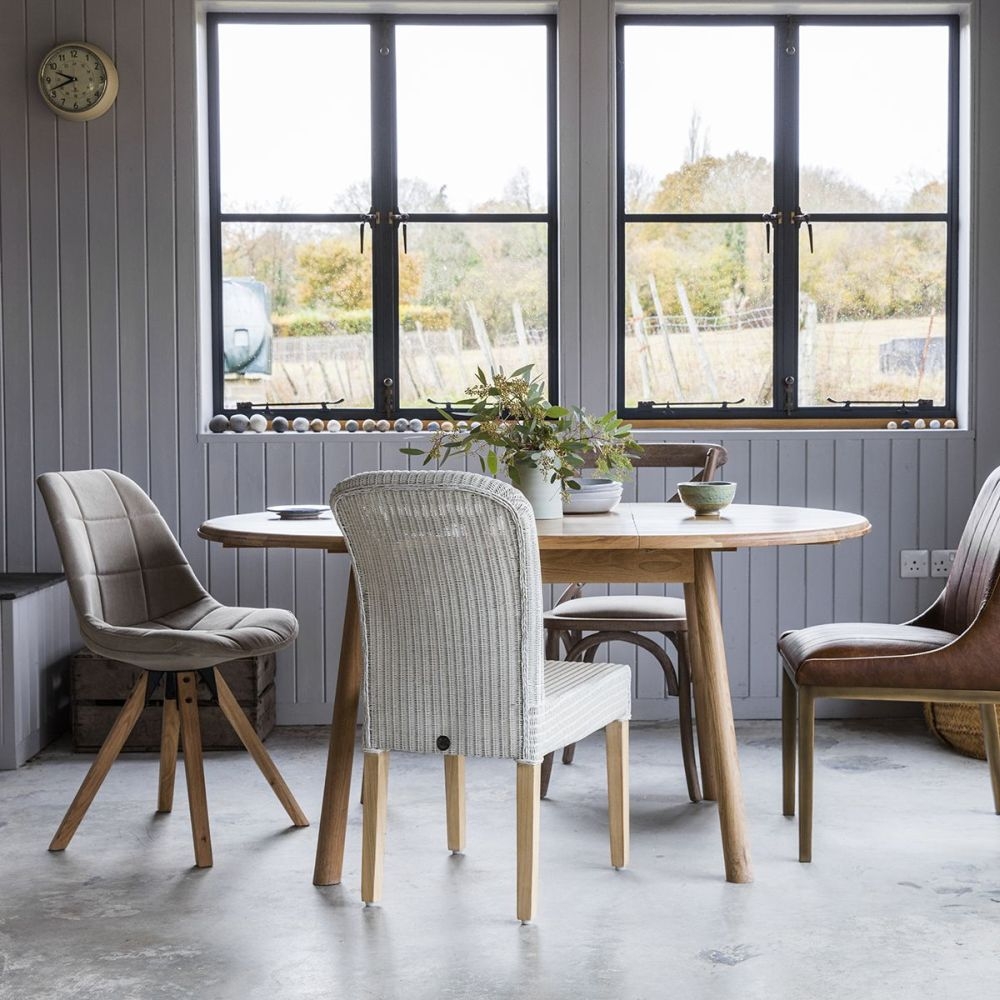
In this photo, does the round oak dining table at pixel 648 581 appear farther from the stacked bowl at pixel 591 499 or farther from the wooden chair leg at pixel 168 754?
the wooden chair leg at pixel 168 754

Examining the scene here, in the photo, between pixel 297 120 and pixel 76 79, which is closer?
pixel 76 79

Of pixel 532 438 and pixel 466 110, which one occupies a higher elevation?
pixel 466 110

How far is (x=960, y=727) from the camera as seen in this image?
364cm

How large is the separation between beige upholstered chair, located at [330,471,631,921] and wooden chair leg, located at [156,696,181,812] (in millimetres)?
715

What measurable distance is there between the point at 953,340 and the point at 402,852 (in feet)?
8.73

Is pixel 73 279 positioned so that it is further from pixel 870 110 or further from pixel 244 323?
pixel 870 110

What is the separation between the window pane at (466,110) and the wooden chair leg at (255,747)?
198 cm

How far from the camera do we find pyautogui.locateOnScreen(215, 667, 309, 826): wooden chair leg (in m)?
2.93

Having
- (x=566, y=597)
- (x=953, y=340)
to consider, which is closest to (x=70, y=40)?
(x=566, y=597)

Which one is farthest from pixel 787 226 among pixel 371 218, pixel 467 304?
pixel 371 218

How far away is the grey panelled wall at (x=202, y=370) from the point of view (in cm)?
401

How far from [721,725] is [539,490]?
669 mm

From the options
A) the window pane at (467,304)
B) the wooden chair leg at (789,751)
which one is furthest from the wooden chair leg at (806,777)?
the window pane at (467,304)

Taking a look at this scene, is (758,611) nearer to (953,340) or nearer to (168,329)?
(953,340)
